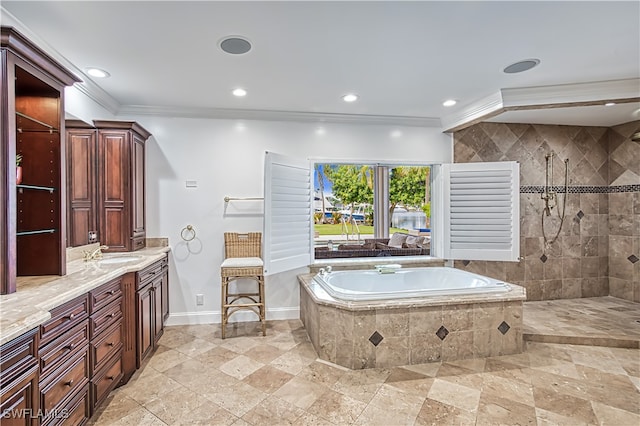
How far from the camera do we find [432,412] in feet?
7.36

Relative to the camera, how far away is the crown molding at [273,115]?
12.7 ft

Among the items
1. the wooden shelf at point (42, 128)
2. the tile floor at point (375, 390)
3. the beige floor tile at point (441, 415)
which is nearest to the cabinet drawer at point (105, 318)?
the tile floor at point (375, 390)

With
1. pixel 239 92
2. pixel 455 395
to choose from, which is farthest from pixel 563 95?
pixel 239 92

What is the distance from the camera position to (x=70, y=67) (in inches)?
109

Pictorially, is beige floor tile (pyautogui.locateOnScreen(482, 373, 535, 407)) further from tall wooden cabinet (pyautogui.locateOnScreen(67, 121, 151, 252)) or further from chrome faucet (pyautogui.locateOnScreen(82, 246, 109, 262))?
tall wooden cabinet (pyautogui.locateOnScreen(67, 121, 151, 252))

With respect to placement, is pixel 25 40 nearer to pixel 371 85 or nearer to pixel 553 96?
pixel 371 85

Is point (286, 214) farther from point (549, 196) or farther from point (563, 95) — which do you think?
point (549, 196)

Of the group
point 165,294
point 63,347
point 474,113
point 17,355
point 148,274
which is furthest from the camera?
point 474,113

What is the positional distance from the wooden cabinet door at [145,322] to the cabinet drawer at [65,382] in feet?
2.37

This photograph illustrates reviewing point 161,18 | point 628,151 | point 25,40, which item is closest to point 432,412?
point 161,18

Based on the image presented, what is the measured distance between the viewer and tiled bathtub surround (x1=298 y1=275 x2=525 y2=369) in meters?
2.85

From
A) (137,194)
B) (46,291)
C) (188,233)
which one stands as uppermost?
(137,194)

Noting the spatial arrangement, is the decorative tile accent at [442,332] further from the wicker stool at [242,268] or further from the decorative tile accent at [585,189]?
the decorative tile accent at [585,189]

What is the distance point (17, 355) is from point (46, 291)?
529mm
